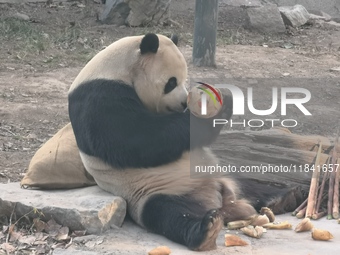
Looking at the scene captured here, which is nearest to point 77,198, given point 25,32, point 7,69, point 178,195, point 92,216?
point 92,216

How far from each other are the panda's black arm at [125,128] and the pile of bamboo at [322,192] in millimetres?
908

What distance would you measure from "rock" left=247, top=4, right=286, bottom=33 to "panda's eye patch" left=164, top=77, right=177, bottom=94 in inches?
275

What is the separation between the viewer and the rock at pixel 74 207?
13.7ft

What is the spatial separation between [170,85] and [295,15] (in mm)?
7689

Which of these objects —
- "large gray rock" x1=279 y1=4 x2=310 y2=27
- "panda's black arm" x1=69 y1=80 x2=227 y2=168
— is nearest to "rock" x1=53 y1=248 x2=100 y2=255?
"panda's black arm" x1=69 y1=80 x2=227 y2=168

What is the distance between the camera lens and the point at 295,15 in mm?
11750

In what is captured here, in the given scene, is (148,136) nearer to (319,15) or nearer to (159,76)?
(159,76)

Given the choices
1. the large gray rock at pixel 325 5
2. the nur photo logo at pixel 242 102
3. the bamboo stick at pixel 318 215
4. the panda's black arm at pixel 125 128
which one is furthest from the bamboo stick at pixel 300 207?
the large gray rock at pixel 325 5

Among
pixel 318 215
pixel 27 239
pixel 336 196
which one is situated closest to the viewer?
pixel 27 239

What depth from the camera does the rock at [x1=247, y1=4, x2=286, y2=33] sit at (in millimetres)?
11273

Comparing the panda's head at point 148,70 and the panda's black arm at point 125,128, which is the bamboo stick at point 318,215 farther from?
the panda's head at point 148,70

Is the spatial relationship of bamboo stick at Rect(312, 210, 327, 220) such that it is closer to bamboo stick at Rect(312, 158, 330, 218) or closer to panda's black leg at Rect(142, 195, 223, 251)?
bamboo stick at Rect(312, 158, 330, 218)

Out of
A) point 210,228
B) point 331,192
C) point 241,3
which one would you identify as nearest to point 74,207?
point 210,228

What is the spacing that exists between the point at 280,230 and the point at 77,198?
129 cm
